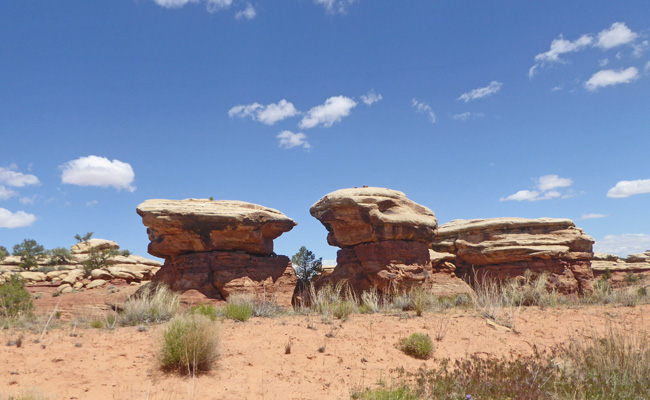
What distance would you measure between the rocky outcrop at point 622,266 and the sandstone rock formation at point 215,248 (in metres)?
26.1

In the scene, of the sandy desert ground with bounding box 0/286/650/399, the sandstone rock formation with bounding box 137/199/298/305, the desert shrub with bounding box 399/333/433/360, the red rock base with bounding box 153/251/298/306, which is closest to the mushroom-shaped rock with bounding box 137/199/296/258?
the sandstone rock formation with bounding box 137/199/298/305

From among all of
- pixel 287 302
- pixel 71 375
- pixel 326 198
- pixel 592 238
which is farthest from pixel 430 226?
pixel 71 375

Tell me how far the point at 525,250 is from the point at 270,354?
57.4 feet

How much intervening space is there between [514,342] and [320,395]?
5.51 metres

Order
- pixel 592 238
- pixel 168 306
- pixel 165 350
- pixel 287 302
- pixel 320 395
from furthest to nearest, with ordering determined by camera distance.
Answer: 1. pixel 592 238
2. pixel 287 302
3. pixel 168 306
4. pixel 165 350
5. pixel 320 395

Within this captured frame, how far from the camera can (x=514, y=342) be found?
980cm

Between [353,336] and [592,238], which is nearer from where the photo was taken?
[353,336]

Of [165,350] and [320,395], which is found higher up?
[165,350]

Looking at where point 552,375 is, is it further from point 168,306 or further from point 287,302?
point 287,302

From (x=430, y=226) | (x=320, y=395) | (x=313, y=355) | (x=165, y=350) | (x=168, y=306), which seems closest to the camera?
(x=320, y=395)

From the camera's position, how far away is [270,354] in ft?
27.0

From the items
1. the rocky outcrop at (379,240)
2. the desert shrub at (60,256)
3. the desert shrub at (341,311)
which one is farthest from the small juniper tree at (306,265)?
the desert shrub at (60,256)

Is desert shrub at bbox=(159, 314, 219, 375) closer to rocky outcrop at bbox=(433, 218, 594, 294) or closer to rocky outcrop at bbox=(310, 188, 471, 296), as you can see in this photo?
rocky outcrop at bbox=(310, 188, 471, 296)

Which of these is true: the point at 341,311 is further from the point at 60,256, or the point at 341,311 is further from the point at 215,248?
the point at 60,256
